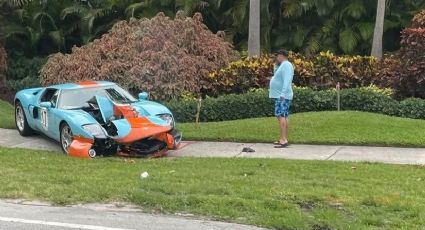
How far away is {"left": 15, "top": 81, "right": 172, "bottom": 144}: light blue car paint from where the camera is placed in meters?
11.0

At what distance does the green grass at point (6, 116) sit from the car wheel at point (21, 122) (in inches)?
39.3

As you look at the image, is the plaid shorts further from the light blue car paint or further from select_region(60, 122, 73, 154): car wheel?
select_region(60, 122, 73, 154): car wheel

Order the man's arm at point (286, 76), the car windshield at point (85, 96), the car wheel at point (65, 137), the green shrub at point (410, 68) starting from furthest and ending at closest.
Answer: the green shrub at point (410, 68) → the car windshield at point (85, 96) → the man's arm at point (286, 76) → the car wheel at point (65, 137)

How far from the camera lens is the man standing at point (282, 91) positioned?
11570mm

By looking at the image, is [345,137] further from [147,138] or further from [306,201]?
[306,201]

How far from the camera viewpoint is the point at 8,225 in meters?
6.68

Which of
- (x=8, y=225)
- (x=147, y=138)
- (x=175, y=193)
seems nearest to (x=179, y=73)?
(x=147, y=138)

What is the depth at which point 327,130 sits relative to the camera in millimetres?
12359

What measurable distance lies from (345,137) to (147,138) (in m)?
3.56

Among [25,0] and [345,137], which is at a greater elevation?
[25,0]

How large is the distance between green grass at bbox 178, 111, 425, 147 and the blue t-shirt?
90 cm

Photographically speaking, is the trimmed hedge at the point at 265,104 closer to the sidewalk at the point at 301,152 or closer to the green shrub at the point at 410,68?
the green shrub at the point at 410,68

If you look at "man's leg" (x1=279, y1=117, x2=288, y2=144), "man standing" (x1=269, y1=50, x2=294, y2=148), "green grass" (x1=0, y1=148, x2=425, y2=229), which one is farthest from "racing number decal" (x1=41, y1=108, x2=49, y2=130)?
"man's leg" (x1=279, y1=117, x2=288, y2=144)

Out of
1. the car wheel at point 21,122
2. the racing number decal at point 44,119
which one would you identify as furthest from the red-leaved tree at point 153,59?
the racing number decal at point 44,119
